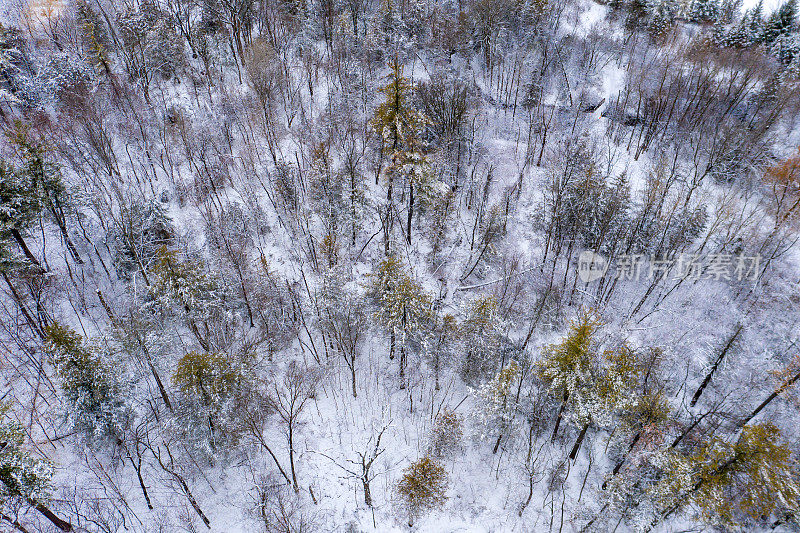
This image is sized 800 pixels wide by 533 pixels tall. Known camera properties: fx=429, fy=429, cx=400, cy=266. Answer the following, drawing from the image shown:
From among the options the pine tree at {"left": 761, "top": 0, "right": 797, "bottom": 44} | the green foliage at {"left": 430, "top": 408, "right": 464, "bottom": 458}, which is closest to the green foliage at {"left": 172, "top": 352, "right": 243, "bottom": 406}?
the green foliage at {"left": 430, "top": 408, "right": 464, "bottom": 458}

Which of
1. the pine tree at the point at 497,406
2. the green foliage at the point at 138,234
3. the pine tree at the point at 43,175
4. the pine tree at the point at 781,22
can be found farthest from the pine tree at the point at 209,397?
the pine tree at the point at 781,22

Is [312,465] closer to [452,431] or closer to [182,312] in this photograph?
[452,431]

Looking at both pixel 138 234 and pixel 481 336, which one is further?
pixel 138 234

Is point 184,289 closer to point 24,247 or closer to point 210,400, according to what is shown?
point 210,400

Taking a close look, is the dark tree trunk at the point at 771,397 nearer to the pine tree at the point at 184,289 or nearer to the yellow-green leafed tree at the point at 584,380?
the yellow-green leafed tree at the point at 584,380

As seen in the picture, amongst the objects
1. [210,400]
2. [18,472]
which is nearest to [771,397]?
[210,400]

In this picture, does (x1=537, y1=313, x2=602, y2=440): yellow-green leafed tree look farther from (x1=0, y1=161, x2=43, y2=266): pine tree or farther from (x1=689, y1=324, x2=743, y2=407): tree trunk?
(x1=0, y1=161, x2=43, y2=266): pine tree
